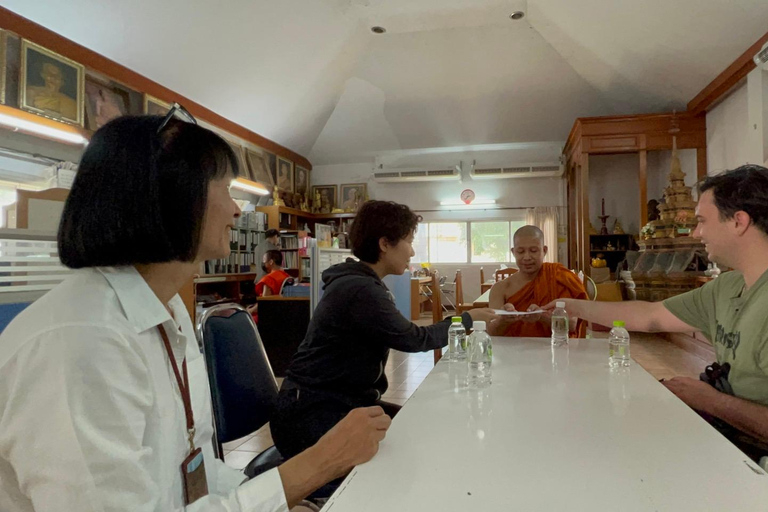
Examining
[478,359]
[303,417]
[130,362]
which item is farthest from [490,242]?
[130,362]

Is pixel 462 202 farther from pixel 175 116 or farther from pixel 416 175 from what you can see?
pixel 175 116

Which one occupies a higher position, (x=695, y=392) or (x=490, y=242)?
(x=490, y=242)

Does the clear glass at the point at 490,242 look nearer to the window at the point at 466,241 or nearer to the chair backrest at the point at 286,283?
the window at the point at 466,241

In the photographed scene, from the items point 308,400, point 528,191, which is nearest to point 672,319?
point 308,400

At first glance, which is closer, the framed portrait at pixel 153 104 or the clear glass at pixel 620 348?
the clear glass at pixel 620 348

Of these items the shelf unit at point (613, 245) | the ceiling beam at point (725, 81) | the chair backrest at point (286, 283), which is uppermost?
the ceiling beam at point (725, 81)

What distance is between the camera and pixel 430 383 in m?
1.35

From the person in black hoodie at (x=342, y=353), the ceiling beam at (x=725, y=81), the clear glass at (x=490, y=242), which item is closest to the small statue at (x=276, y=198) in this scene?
the clear glass at (x=490, y=242)

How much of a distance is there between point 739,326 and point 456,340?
83 cm

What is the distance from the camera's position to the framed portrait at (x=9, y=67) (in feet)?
11.8

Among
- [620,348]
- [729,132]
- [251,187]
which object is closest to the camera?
[620,348]

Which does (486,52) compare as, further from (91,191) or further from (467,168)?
(91,191)

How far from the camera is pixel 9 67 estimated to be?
12.1ft

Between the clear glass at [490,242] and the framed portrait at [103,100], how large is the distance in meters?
6.42
